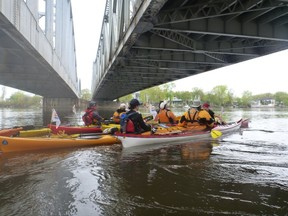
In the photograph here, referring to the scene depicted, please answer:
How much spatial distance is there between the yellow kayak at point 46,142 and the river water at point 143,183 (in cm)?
35

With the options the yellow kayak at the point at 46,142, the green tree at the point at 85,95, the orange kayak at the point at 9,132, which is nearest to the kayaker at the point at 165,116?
the yellow kayak at the point at 46,142

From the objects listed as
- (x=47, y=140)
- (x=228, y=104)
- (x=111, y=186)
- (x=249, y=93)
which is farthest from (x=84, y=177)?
(x=249, y=93)

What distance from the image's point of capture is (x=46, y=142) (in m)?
9.19

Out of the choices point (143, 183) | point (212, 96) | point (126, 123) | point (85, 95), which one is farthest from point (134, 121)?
point (85, 95)

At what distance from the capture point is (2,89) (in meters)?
92.9

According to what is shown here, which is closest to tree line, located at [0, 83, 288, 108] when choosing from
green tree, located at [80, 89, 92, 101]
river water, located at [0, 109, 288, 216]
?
green tree, located at [80, 89, 92, 101]

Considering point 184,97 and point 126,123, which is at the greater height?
point 184,97

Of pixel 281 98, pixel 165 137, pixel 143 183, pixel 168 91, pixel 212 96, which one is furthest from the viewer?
pixel 281 98

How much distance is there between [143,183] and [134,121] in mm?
3908

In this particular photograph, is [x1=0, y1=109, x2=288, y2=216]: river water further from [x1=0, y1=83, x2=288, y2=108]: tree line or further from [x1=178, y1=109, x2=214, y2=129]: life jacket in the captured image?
[x1=0, y1=83, x2=288, y2=108]: tree line

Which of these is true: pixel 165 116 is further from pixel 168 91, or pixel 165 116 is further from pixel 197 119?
pixel 168 91

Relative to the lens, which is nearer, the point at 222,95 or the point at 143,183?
the point at 143,183

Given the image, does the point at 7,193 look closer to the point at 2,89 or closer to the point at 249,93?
the point at 2,89

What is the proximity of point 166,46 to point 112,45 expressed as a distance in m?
5.01
